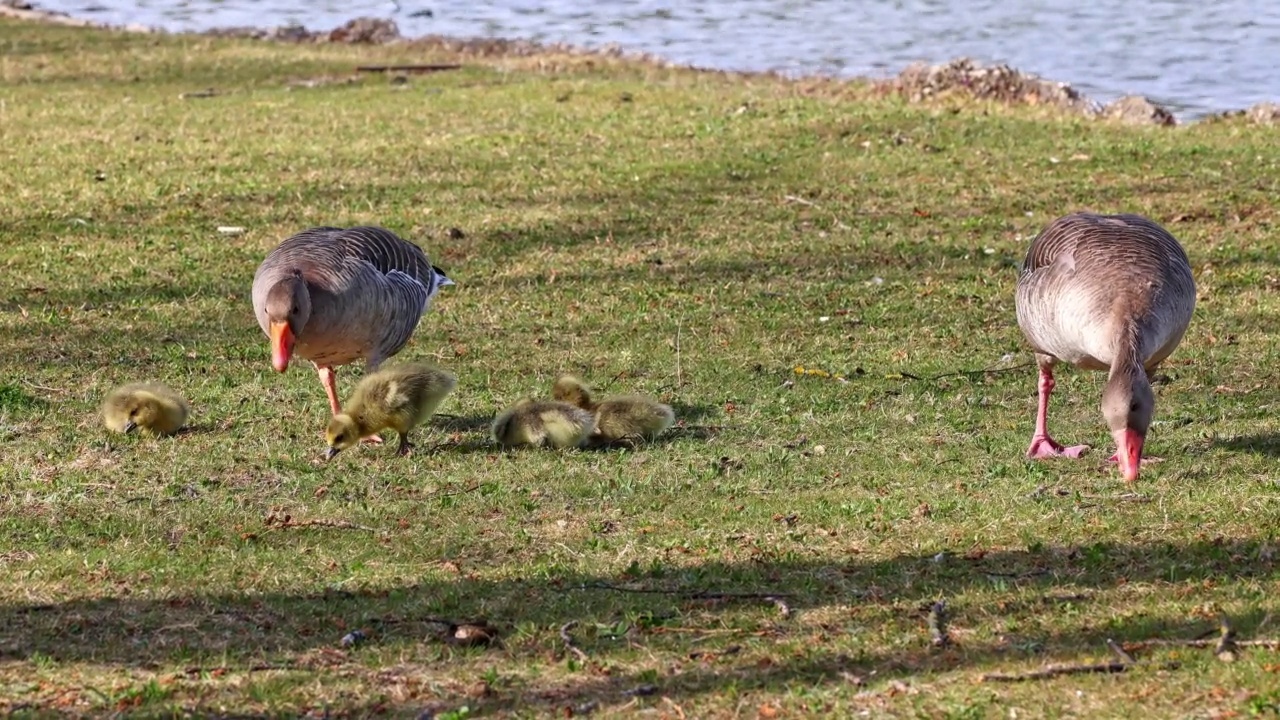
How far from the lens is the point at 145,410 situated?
776cm

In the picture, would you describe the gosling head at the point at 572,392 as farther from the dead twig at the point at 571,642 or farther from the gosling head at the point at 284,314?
the dead twig at the point at 571,642

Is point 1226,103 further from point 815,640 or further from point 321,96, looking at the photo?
point 815,640

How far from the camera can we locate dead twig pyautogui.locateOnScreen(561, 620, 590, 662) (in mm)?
5089

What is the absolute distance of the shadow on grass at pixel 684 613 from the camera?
5.02 meters

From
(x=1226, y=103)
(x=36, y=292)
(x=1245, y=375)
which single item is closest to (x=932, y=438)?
(x=1245, y=375)

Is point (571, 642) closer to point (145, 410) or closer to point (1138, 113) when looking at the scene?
point (145, 410)

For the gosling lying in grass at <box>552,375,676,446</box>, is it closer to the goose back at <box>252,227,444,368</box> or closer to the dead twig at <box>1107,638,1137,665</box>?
the goose back at <box>252,227,444,368</box>

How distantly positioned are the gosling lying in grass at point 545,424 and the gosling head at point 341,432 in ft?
2.23

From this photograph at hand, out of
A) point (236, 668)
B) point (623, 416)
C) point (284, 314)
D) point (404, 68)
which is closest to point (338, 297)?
point (284, 314)

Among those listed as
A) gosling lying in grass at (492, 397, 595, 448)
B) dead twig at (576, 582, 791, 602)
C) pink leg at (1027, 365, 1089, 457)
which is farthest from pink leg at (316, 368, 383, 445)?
pink leg at (1027, 365, 1089, 457)

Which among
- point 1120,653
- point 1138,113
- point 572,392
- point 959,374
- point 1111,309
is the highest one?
point 1111,309

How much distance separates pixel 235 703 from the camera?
15.5 feet

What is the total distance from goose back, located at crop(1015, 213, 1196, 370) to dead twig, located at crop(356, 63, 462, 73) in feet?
46.7

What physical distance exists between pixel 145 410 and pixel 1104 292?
450 cm
